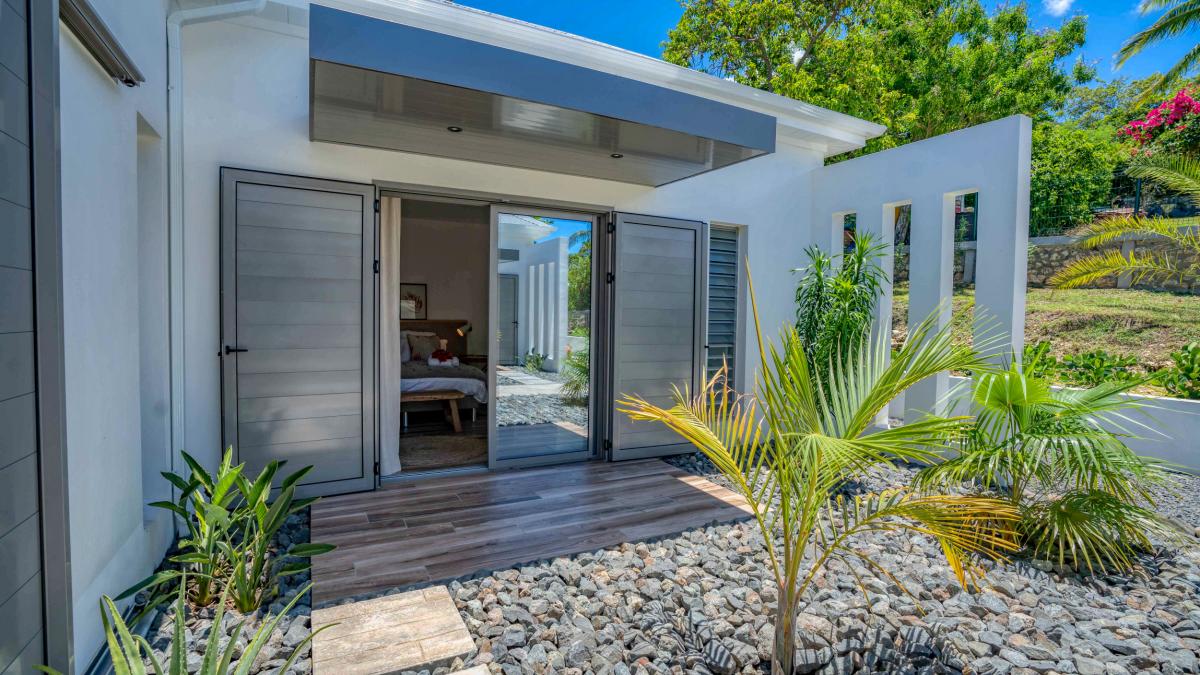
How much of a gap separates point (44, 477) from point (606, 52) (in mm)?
4607

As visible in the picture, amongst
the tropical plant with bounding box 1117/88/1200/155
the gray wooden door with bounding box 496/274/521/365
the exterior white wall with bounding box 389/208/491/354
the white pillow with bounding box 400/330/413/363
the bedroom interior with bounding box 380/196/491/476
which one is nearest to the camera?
the bedroom interior with bounding box 380/196/491/476

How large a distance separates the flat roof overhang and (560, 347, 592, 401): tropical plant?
1.64m

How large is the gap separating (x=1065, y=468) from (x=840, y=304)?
2.16 m

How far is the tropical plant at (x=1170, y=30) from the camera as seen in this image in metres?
7.00

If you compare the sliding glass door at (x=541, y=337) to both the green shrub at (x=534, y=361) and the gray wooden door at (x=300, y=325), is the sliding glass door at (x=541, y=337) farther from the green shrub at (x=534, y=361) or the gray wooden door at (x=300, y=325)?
the gray wooden door at (x=300, y=325)

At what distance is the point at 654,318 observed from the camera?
5.52 metres

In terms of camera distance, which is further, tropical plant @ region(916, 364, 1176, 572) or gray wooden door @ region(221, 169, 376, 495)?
gray wooden door @ region(221, 169, 376, 495)

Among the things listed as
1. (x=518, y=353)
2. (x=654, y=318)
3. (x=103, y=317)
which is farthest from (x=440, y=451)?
(x=103, y=317)

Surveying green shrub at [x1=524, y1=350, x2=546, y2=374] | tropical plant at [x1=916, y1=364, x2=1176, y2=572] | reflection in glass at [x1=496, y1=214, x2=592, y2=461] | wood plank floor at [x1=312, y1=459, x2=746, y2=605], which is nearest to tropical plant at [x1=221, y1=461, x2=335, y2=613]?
wood plank floor at [x1=312, y1=459, x2=746, y2=605]

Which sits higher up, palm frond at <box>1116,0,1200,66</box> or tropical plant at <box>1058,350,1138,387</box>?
palm frond at <box>1116,0,1200,66</box>

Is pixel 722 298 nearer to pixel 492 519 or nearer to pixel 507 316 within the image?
pixel 507 316

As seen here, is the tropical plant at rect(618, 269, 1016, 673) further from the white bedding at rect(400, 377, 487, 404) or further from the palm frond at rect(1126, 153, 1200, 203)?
the palm frond at rect(1126, 153, 1200, 203)

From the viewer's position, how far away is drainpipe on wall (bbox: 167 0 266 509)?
3.47 metres

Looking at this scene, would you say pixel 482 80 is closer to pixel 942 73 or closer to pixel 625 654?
pixel 625 654
